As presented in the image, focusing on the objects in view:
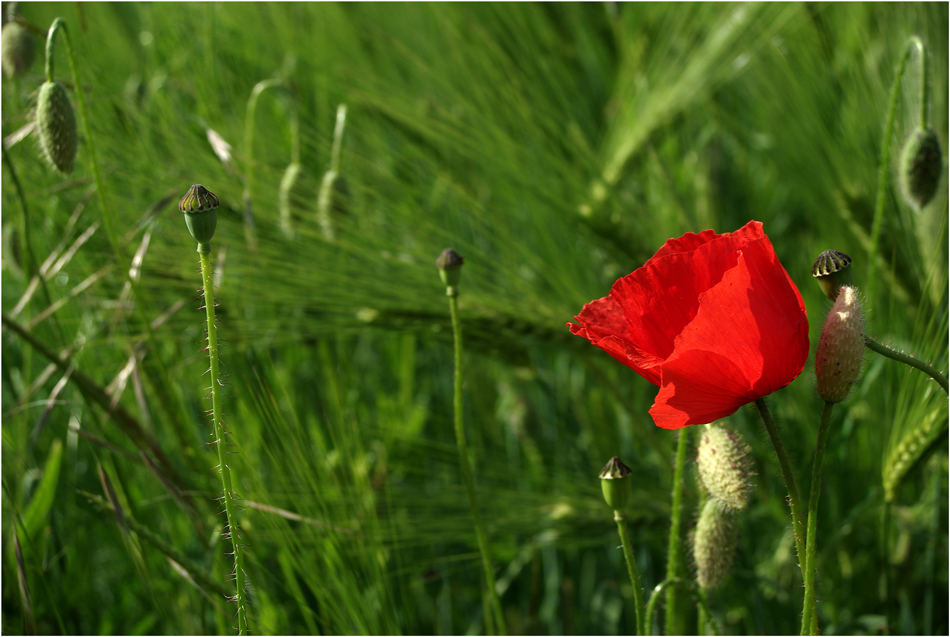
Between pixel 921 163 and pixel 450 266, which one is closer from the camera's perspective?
pixel 450 266

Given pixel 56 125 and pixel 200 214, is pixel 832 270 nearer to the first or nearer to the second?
pixel 200 214

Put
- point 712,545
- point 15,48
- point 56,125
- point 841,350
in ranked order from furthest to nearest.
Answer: point 15,48
point 56,125
point 712,545
point 841,350

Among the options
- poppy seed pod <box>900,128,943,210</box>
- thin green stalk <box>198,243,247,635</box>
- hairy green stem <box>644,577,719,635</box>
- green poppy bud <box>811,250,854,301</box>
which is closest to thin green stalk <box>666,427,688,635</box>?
hairy green stem <box>644,577,719,635</box>

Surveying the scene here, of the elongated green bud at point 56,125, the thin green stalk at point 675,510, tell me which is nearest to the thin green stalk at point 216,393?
the thin green stalk at point 675,510

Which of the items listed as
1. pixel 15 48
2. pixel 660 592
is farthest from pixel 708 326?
pixel 15 48

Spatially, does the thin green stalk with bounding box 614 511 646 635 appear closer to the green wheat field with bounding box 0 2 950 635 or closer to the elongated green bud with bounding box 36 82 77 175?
the green wheat field with bounding box 0 2 950 635
